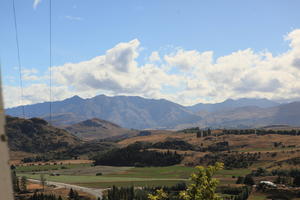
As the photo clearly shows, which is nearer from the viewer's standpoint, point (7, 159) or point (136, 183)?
point (7, 159)

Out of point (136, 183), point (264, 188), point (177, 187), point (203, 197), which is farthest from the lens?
point (136, 183)

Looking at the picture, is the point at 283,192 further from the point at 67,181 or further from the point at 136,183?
the point at 67,181

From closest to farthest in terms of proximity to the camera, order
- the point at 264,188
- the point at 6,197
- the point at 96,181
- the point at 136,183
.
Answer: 1. the point at 6,197
2. the point at 264,188
3. the point at 136,183
4. the point at 96,181

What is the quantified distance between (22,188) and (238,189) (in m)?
95.2

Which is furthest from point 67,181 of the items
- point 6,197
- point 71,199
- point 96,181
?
point 6,197

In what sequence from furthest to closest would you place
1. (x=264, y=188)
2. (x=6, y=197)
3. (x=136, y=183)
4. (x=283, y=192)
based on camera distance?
1. (x=136, y=183)
2. (x=264, y=188)
3. (x=283, y=192)
4. (x=6, y=197)

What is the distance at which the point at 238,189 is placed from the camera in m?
139

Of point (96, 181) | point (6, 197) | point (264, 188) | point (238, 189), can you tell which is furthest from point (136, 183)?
point (6, 197)

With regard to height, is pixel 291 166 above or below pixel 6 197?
below

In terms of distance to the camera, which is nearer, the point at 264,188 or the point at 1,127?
the point at 1,127

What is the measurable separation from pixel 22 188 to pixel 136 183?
5459 cm

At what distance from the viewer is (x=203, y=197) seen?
2278cm

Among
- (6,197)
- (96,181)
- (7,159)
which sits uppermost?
(7,159)

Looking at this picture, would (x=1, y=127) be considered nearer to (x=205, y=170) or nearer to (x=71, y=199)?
(x=205, y=170)
